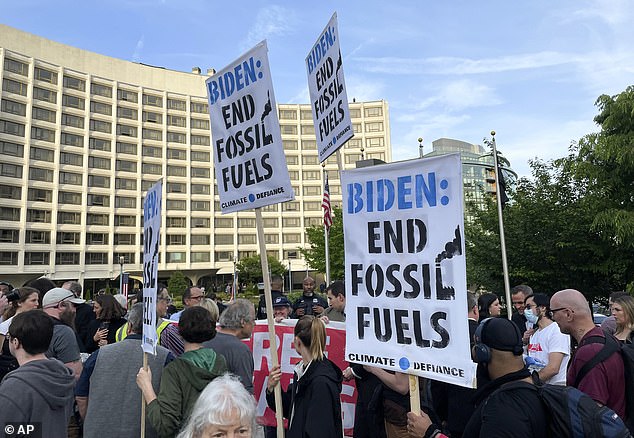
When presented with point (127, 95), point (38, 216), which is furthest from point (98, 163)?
point (127, 95)

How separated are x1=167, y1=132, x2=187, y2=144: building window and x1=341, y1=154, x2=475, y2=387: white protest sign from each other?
235 feet

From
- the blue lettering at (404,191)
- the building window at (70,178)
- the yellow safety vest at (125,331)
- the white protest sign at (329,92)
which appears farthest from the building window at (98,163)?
the blue lettering at (404,191)

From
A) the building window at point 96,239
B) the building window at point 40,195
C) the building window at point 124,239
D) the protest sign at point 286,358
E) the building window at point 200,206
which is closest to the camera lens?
the protest sign at point 286,358

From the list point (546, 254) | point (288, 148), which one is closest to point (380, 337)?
point (546, 254)

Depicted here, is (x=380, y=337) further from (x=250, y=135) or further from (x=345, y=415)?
(x=345, y=415)

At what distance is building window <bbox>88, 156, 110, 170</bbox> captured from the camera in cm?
6275

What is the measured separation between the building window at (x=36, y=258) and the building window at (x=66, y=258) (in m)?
1.21

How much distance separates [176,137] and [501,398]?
73.1 metres

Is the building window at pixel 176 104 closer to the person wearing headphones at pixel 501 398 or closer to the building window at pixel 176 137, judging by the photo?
the building window at pixel 176 137

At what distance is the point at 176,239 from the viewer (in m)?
69.2

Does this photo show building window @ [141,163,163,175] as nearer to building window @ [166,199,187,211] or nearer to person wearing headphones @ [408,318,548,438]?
building window @ [166,199,187,211]

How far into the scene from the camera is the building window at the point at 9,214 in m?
54.2

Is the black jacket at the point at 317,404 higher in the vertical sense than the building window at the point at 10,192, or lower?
lower

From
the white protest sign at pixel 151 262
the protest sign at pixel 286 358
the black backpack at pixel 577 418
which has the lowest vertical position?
the protest sign at pixel 286 358
